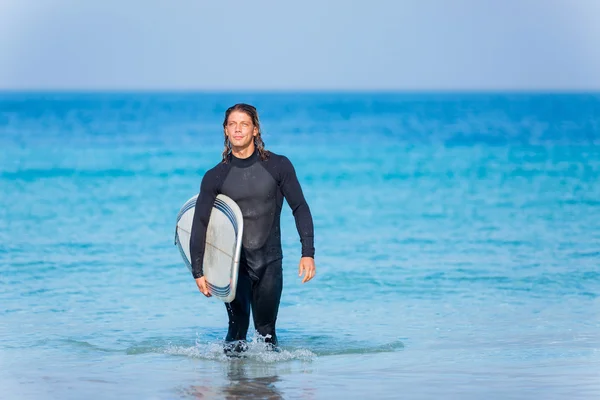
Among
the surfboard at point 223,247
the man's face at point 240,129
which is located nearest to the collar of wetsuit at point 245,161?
the man's face at point 240,129

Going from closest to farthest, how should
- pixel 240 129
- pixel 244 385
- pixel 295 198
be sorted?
pixel 244 385, pixel 240 129, pixel 295 198

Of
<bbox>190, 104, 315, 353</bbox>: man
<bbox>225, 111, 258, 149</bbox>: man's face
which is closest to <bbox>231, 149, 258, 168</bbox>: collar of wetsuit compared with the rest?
<bbox>190, 104, 315, 353</bbox>: man

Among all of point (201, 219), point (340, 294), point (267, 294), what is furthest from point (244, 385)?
point (340, 294)

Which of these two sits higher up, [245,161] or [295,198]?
[245,161]

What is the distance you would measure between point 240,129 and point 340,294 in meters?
Answer: 3.97

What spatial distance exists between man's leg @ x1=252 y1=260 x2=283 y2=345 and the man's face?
0.79 metres

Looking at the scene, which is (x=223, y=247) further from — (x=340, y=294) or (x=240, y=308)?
(x=340, y=294)

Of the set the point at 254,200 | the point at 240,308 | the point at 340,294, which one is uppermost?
the point at 254,200

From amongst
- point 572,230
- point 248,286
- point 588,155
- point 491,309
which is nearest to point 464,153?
point 588,155

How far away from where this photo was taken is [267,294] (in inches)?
289

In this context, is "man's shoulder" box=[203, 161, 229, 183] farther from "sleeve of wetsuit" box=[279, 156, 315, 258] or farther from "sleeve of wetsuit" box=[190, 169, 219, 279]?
"sleeve of wetsuit" box=[279, 156, 315, 258]

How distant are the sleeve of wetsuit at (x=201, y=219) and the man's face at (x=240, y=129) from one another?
0.92 ft

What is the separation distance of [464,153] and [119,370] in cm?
2814

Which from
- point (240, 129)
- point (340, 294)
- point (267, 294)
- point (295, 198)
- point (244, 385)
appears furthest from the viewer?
point (340, 294)
